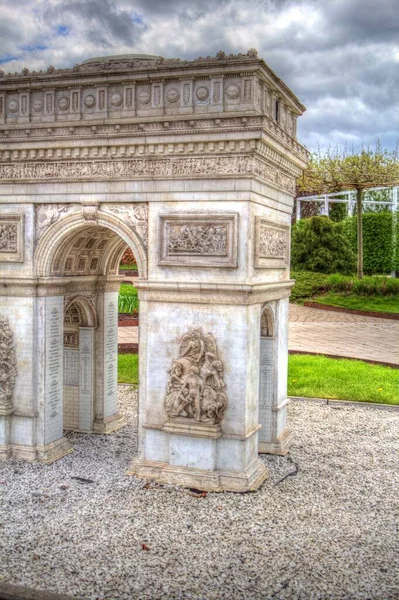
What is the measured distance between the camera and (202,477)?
9055 millimetres

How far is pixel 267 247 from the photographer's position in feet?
32.2

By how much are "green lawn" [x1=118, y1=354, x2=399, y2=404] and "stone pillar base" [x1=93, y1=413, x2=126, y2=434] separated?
4.51 metres

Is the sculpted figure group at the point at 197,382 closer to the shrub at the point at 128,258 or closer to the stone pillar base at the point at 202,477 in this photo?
the stone pillar base at the point at 202,477

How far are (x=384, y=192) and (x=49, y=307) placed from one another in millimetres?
43197

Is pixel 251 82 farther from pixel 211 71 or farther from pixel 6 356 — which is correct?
pixel 6 356

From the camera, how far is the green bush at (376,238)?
4012cm

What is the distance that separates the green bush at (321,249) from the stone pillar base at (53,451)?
27649mm

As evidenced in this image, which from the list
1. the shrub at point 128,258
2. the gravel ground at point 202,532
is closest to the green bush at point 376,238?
the shrub at point 128,258

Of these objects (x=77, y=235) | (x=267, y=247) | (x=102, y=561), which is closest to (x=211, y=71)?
(x=267, y=247)

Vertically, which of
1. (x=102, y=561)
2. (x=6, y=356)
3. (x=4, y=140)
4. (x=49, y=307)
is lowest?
(x=102, y=561)

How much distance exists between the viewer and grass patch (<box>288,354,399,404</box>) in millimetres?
15539

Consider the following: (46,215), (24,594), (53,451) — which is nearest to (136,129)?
(46,215)

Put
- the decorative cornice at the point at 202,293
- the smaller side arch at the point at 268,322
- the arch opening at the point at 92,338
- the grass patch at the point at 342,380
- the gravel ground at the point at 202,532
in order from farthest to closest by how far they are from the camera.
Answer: the grass patch at the point at 342,380 < the arch opening at the point at 92,338 < the smaller side arch at the point at 268,322 < the decorative cornice at the point at 202,293 < the gravel ground at the point at 202,532

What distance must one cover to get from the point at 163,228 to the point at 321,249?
93.5ft
